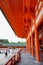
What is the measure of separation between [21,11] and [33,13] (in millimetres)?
1229

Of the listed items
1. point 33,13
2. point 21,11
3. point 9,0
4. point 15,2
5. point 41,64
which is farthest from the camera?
point 33,13

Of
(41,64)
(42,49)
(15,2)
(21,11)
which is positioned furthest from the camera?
(42,49)

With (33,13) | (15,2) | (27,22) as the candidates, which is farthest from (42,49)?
(15,2)

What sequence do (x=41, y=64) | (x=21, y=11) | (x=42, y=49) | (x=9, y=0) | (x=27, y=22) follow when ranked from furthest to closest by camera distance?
1. (x=42, y=49)
2. (x=27, y=22)
3. (x=21, y=11)
4. (x=41, y=64)
5. (x=9, y=0)

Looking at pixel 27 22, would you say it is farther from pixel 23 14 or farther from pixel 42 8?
pixel 42 8

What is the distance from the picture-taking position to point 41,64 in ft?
36.6

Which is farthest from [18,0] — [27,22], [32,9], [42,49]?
[42,49]

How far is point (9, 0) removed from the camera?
8.31 m

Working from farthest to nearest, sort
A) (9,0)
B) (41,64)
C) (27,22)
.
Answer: (27,22) → (41,64) → (9,0)

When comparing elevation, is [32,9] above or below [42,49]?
above

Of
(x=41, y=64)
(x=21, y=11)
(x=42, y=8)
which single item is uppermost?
(x=21, y=11)

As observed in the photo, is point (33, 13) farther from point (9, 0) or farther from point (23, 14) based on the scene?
point (9, 0)

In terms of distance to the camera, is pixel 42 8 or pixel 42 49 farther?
pixel 42 49

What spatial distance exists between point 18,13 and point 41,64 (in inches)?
161
